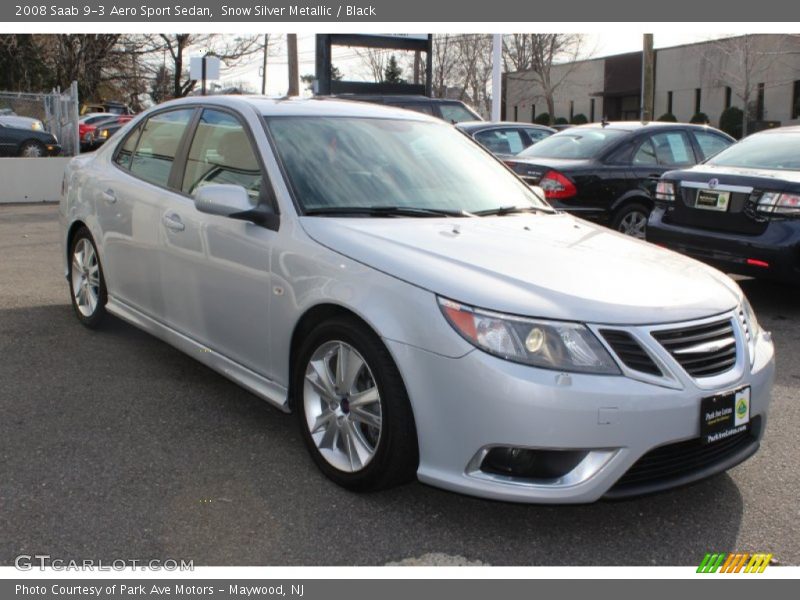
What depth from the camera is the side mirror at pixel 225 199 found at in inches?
153

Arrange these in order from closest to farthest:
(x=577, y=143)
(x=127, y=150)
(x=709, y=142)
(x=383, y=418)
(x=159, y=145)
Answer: (x=383, y=418) → (x=159, y=145) → (x=127, y=150) → (x=577, y=143) → (x=709, y=142)

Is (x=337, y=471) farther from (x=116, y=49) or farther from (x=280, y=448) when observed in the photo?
(x=116, y=49)

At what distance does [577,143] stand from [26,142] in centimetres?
1215

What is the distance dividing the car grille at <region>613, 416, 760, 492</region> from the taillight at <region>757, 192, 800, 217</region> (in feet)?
12.5

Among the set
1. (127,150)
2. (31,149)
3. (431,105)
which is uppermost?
(431,105)

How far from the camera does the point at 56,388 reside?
4.82 m

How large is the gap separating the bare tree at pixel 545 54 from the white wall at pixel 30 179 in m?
36.2

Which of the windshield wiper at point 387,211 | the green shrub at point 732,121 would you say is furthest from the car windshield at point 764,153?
the green shrub at point 732,121

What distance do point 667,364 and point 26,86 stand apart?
129 ft

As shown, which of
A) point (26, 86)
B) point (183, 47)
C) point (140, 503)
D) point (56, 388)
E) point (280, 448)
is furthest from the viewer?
point (183, 47)

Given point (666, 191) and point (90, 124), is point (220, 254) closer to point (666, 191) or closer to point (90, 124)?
point (666, 191)

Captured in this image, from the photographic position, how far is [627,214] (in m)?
9.10

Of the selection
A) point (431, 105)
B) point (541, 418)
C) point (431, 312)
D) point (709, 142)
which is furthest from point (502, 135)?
point (541, 418)

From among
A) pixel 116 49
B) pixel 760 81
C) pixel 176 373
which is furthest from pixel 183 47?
pixel 176 373
